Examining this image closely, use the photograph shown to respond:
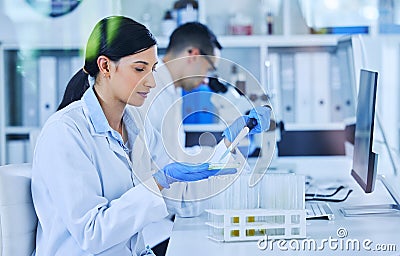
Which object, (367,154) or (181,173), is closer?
(181,173)

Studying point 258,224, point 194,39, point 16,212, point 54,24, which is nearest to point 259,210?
point 258,224

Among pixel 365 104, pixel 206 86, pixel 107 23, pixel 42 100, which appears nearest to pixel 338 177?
pixel 365 104

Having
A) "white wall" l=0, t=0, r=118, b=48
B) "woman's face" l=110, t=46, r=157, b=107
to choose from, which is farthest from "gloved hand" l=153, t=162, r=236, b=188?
"white wall" l=0, t=0, r=118, b=48

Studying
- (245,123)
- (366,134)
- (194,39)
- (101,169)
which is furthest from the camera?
(194,39)

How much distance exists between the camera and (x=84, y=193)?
53.1 inches

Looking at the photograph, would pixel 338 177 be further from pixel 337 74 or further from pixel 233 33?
pixel 233 33

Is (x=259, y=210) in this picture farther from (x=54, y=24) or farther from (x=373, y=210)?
(x=54, y=24)

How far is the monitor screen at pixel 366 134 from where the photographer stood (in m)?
1.57

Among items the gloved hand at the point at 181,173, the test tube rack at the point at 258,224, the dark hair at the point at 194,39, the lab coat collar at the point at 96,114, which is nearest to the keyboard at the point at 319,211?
the test tube rack at the point at 258,224

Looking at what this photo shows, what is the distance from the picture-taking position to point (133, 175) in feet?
4.92

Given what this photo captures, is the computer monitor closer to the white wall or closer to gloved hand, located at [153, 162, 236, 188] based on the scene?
gloved hand, located at [153, 162, 236, 188]

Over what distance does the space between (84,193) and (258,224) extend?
1.14ft

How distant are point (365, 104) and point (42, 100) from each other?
1.72m

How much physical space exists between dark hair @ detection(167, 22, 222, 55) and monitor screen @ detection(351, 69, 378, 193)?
856 millimetres
